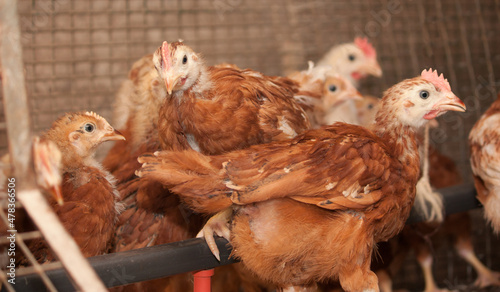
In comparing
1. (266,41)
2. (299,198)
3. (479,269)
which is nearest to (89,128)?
(299,198)

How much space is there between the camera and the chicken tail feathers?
118cm

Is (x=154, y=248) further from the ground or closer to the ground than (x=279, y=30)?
closer to the ground

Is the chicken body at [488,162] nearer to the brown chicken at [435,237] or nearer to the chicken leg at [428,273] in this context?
the brown chicken at [435,237]

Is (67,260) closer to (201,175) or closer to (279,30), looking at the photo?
(201,175)

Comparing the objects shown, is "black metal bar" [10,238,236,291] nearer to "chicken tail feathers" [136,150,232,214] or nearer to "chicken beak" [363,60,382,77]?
"chicken tail feathers" [136,150,232,214]

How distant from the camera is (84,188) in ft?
4.63

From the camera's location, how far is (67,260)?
29.3 inches

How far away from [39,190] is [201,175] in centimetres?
49

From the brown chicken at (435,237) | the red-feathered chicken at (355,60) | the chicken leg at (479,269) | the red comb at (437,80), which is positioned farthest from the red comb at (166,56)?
the chicken leg at (479,269)

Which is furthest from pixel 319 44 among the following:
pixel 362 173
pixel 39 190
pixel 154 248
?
pixel 39 190

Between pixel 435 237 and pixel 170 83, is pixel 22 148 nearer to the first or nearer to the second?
pixel 170 83

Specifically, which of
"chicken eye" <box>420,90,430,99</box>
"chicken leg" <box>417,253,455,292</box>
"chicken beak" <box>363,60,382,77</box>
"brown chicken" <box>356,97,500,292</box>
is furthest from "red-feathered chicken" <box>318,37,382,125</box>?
"chicken eye" <box>420,90,430,99</box>

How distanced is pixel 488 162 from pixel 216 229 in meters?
1.07

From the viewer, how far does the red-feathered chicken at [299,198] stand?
1.18 metres
